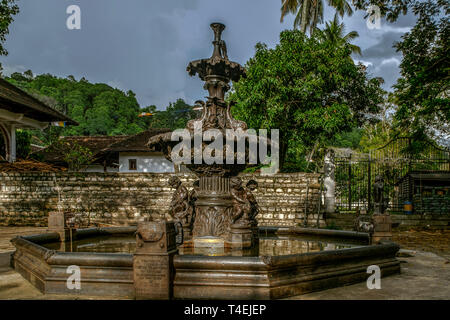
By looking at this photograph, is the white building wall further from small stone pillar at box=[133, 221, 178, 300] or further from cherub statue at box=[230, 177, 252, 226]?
small stone pillar at box=[133, 221, 178, 300]

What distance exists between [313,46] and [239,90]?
3.92 m

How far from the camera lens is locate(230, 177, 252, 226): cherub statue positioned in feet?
18.9

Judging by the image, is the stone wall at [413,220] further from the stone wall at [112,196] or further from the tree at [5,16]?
the tree at [5,16]

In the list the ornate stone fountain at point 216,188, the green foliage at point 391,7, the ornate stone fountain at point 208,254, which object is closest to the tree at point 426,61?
Answer: the green foliage at point 391,7

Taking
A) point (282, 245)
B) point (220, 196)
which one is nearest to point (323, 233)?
point (282, 245)

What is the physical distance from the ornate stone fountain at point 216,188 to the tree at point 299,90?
9.53 meters

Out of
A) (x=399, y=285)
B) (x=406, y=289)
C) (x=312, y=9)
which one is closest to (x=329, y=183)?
(x=399, y=285)

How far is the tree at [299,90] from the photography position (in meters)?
15.5

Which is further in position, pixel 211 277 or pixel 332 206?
pixel 332 206

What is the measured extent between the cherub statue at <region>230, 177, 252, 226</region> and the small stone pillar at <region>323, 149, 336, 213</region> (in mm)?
8952

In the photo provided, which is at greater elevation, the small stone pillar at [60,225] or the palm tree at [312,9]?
the palm tree at [312,9]

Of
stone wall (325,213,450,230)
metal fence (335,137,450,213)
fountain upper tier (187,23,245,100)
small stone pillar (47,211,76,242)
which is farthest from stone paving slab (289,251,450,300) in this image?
metal fence (335,137,450,213)

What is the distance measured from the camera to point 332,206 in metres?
14.0

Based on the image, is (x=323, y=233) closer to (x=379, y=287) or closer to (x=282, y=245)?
(x=282, y=245)
